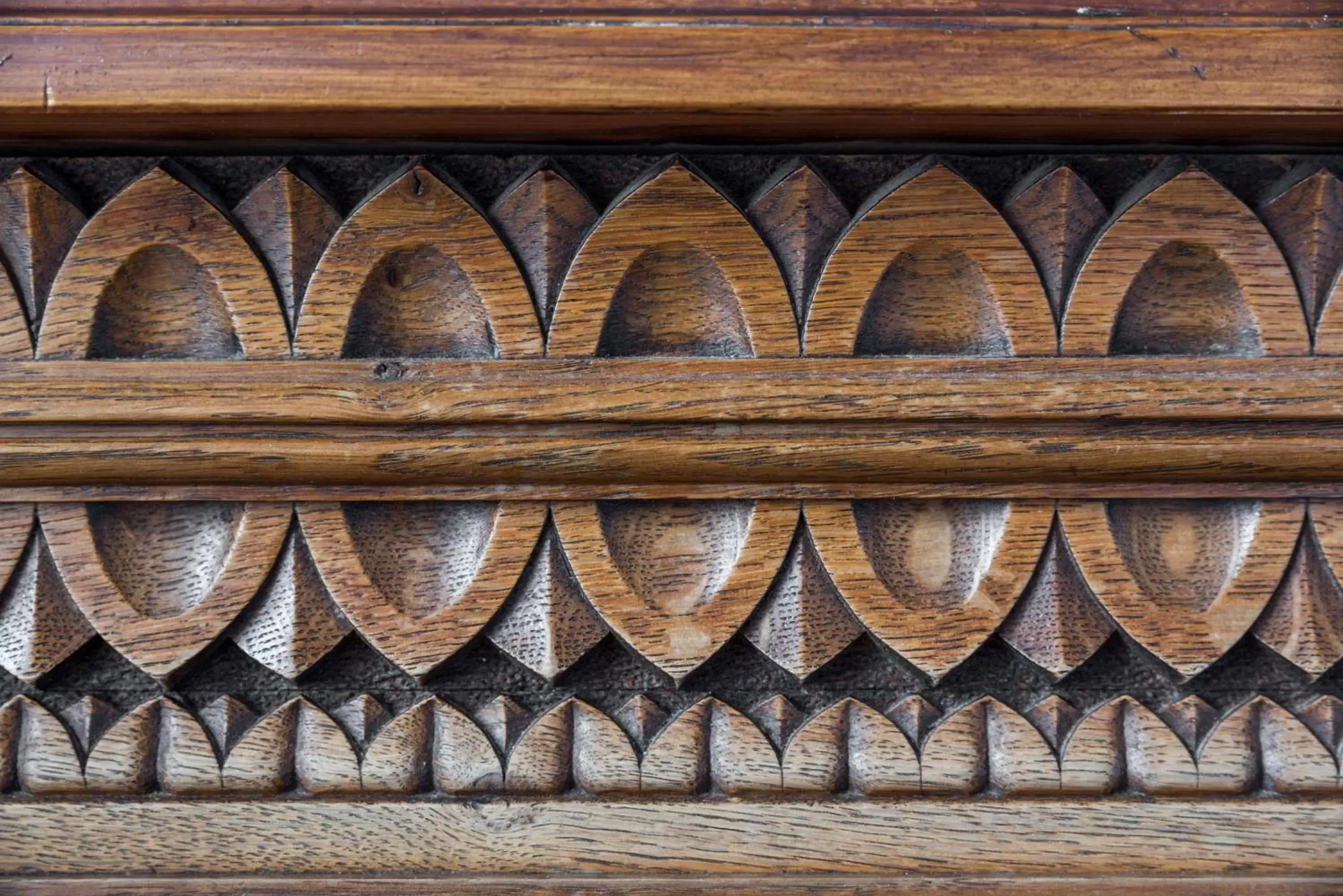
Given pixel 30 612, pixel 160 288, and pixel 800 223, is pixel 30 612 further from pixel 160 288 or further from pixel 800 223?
pixel 800 223

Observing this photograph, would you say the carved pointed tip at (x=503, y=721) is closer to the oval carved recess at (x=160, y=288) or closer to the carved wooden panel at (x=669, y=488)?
the carved wooden panel at (x=669, y=488)

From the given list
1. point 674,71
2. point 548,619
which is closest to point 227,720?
point 548,619

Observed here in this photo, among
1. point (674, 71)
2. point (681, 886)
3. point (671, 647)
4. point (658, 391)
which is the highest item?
point (674, 71)

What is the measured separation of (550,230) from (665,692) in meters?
0.23

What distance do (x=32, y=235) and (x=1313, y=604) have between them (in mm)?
627

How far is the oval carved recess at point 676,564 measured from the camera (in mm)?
454

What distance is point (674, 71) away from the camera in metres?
0.40

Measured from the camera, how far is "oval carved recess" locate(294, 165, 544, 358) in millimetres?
440

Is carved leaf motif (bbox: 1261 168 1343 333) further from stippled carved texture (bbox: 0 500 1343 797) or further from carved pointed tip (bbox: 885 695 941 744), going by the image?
carved pointed tip (bbox: 885 695 941 744)

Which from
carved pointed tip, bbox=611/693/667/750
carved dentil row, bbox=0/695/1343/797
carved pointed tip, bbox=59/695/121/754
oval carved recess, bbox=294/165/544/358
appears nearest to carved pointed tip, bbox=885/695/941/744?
carved dentil row, bbox=0/695/1343/797

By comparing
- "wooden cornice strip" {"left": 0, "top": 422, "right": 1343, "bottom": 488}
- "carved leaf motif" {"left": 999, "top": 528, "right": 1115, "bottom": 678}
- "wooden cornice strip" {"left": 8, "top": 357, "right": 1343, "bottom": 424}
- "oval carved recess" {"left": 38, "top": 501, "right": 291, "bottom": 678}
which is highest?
"wooden cornice strip" {"left": 8, "top": 357, "right": 1343, "bottom": 424}

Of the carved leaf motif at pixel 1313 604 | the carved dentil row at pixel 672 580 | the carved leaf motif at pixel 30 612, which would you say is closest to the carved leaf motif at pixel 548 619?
the carved dentil row at pixel 672 580

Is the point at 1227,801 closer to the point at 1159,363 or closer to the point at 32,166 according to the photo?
the point at 1159,363

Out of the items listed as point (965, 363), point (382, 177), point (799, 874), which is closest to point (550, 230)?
point (382, 177)
